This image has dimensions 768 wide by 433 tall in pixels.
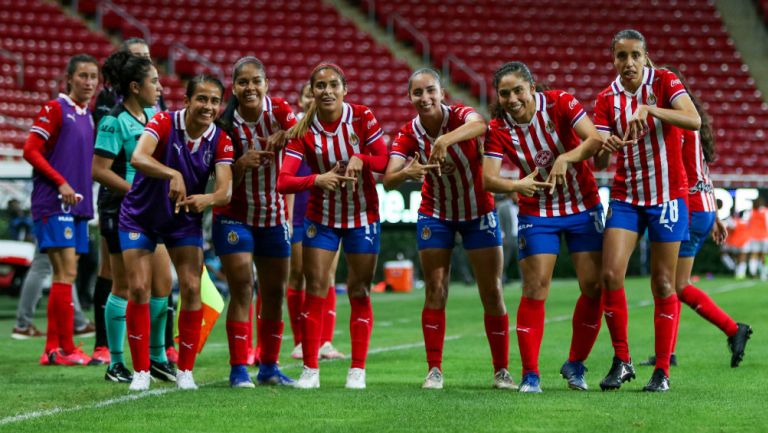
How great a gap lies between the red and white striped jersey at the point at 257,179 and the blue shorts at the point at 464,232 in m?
0.88

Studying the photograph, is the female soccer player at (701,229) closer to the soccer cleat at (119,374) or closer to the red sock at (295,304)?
the red sock at (295,304)

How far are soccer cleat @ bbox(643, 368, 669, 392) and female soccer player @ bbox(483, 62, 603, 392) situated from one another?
0.37 metres

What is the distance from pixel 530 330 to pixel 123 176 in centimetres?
279

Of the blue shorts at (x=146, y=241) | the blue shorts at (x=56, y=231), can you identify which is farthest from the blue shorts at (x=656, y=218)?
the blue shorts at (x=56, y=231)

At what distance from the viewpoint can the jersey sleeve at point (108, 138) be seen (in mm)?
7379

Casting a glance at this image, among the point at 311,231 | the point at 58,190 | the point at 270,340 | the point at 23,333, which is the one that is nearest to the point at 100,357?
the point at 58,190

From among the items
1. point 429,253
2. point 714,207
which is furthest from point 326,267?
point 714,207

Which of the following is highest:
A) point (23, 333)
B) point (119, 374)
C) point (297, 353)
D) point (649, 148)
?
point (649, 148)

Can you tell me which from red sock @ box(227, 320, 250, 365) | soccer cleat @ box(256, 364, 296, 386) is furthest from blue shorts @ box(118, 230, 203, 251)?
soccer cleat @ box(256, 364, 296, 386)

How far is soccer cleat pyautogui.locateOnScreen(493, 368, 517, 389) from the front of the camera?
22.8 feet

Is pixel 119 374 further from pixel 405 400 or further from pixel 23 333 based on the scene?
pixel 23 333

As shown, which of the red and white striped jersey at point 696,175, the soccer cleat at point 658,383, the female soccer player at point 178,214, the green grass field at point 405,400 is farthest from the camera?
the red and white striped jersey at point 696,175

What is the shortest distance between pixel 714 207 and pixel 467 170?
260 cm

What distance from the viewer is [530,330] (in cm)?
675
